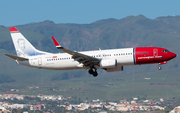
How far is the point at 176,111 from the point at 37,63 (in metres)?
124

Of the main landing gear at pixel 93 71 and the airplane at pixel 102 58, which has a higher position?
the airplane at pixel 102 58

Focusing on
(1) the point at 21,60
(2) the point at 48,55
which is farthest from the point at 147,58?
(1) the point at 21,60

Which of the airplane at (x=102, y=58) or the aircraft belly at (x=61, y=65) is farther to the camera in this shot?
the aircraft belly at (x=61, y=65)

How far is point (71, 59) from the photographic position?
64938 millimetres

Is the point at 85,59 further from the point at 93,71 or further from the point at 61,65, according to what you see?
the point at 61,65

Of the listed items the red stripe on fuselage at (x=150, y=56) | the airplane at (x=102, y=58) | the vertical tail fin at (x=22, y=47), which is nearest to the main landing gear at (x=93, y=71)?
the airplane at (x=102, y=58)

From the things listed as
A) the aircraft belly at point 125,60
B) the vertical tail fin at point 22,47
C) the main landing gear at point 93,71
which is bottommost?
the main landing gear at point 93,71

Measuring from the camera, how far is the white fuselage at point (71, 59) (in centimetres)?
6281

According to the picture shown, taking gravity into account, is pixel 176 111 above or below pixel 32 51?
below

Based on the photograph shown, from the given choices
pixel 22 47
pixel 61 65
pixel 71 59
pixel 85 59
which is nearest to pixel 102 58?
pixel 85 59

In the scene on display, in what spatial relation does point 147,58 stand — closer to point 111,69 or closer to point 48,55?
point 111,69

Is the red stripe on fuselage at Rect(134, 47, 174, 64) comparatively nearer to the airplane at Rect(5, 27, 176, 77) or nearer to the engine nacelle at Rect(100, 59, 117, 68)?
the airplane at Rect(5, 27, 176, 77)

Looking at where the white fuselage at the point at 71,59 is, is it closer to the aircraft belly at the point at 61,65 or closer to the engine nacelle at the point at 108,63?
the aircraft belly at the point at 61,65

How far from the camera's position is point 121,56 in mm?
62844
